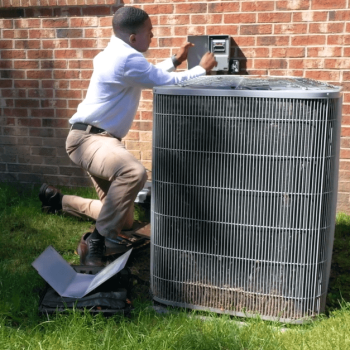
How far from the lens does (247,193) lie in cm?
278

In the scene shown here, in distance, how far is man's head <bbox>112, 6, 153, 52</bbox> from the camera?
12.9 feet

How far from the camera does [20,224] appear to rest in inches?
181

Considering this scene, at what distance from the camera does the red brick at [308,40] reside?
4590mm

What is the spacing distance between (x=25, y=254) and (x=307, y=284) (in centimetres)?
219

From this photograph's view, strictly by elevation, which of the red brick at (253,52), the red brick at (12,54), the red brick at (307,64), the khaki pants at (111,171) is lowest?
the khaki pants at (111,171)

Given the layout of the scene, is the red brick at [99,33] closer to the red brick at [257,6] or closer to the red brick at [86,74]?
the red brick at [86,74]

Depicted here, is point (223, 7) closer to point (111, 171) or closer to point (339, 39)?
point (339, 39)

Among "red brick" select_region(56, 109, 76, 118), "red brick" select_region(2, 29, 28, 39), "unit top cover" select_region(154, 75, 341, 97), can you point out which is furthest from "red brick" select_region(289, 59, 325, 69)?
"red brick" select_region(2, 29, 28, 39)

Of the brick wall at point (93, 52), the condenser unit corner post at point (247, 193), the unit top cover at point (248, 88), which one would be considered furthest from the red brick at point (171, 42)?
the condenser unit corner post at point (247, 193)

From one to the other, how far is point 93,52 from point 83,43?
0.14 m

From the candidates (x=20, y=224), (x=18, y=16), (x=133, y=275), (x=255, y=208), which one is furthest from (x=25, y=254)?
(x=18, y=16)

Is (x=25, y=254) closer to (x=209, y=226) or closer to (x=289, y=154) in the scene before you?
(x=209, y=226)

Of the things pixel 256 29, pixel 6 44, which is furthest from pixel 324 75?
pixel 6 44

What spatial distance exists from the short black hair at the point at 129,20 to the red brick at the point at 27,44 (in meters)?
1.78
